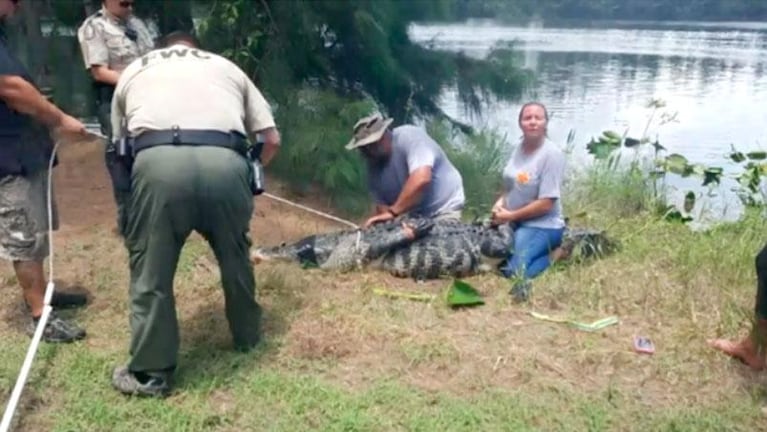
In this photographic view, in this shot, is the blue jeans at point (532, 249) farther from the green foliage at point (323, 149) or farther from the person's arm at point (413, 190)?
the green foliage at point (323, 149)

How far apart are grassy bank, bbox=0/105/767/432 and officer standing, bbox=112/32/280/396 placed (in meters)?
0.24

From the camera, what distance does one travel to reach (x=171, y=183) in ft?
10.6

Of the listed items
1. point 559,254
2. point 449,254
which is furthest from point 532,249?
point 449,254

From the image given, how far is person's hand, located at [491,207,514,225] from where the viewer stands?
4.82 metres

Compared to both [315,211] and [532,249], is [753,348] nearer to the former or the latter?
[532,249]

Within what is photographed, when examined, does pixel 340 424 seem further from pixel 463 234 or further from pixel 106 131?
pixel 106 131

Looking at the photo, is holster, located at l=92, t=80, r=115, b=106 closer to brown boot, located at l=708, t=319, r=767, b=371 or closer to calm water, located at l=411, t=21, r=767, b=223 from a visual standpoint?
calm water, located at l=411, t=21, r=767, b=223

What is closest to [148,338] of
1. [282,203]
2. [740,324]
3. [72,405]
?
[72,405]

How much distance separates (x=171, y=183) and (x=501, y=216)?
218 centimetres

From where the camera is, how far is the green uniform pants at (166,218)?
3.25 m

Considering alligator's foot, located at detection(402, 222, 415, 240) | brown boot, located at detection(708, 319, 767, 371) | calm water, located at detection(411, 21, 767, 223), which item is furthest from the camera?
calm water, located at detection(411, 21, 767, 223)

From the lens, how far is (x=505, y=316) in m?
4.10

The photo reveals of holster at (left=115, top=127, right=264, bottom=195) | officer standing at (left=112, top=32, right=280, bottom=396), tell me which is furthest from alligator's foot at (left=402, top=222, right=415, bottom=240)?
officer standing at (left=112, top=32, right=280, bottom=396)

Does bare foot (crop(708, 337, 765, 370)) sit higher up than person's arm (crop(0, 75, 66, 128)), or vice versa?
person's arm (crop(0, 75, 66, 128))
